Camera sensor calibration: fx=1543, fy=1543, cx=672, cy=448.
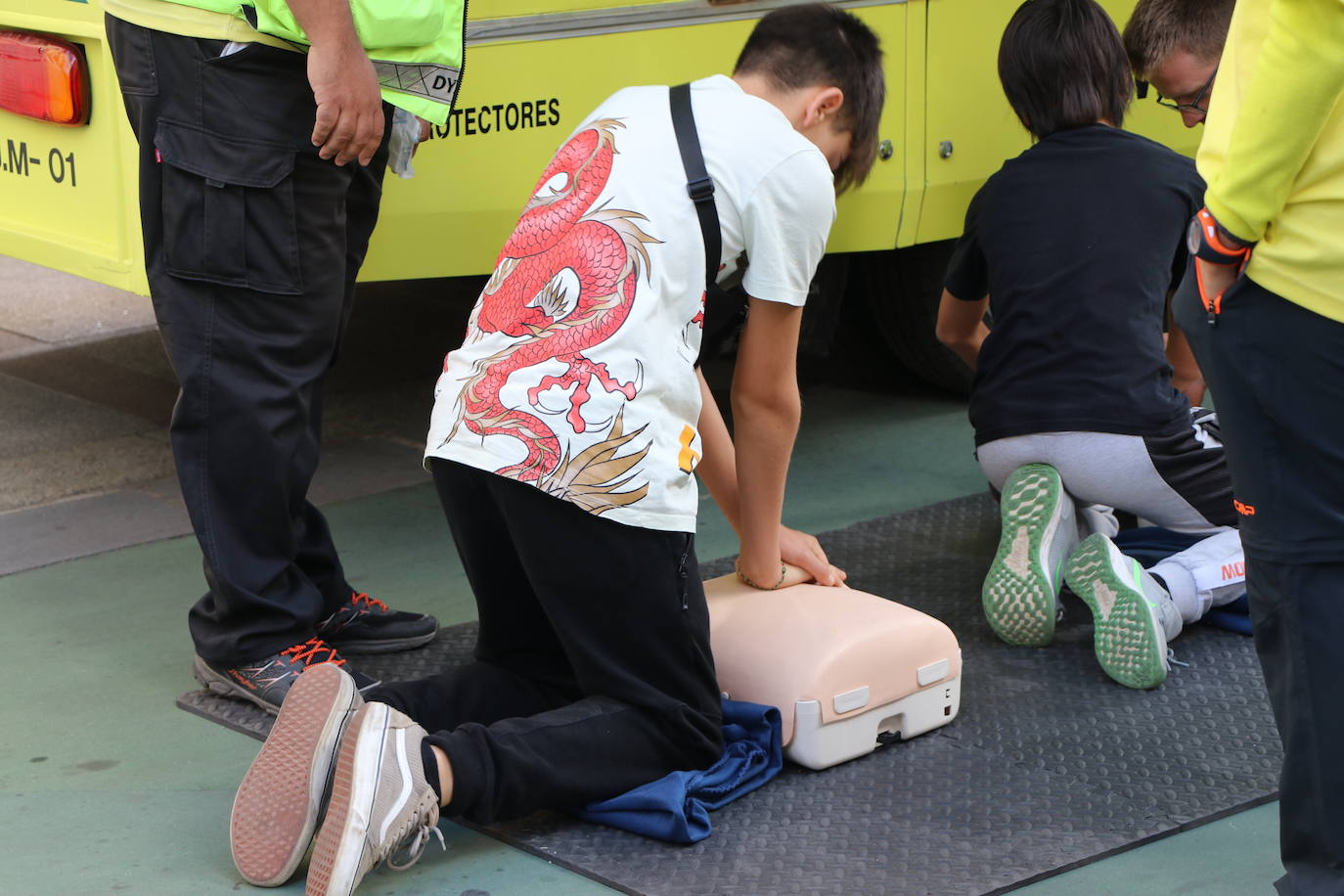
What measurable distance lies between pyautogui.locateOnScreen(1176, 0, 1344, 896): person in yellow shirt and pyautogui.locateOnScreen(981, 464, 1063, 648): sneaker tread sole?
40.1 inches

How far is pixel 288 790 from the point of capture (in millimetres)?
1967

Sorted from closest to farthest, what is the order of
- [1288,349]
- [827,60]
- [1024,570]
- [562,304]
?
[1288,349] → [562,304] → [827,60] → [1024,570]

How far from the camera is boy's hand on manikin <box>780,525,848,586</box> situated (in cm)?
247

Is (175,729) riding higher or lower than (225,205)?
lower

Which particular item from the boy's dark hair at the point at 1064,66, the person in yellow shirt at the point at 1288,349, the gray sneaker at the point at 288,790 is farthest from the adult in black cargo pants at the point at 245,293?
the person in yellow shirt at the point at 1288,349

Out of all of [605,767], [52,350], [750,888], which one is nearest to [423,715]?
[605,767]

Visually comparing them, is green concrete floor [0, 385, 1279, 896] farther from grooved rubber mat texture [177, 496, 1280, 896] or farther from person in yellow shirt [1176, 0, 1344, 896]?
person in yellow shirt [1176, 0, 1344, 896]

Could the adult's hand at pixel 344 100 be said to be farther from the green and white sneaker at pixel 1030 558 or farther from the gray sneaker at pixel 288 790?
the green and white sneaker at pixel 1030 558

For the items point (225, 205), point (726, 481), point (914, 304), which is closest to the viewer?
point (225, 205)

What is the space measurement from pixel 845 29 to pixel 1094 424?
0.95m

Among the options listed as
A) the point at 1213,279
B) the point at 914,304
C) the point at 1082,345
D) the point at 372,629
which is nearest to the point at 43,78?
the point at 372,629

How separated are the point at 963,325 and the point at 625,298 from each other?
129 cm

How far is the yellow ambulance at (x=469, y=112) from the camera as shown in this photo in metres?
2.91

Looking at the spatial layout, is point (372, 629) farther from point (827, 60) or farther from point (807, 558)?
point (827, 60)
